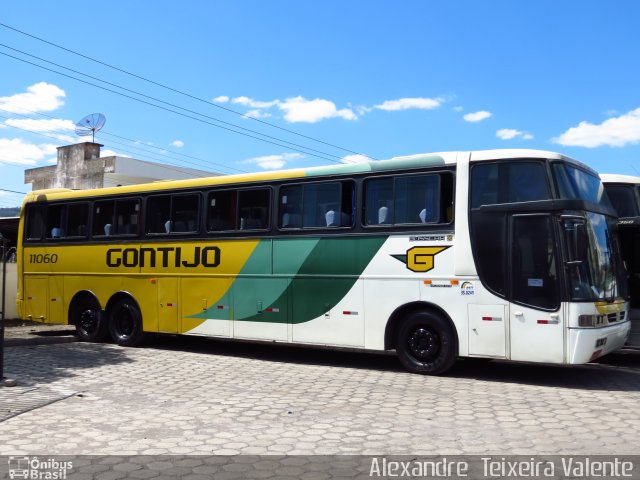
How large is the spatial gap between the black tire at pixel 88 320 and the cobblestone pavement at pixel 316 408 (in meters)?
1.86

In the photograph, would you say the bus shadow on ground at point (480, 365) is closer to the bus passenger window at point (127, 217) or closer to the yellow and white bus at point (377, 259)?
the yellow and white bus at point (377, 259)

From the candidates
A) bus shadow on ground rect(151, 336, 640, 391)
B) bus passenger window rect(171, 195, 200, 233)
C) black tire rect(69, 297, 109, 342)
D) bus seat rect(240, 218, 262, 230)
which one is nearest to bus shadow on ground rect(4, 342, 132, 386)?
black tire rect(69, 297, 109, 342)

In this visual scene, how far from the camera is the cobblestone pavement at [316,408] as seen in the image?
5668 millimetres

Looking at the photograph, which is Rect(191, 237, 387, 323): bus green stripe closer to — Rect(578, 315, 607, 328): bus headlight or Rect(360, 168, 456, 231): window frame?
Rect(360, 168, 456, 231): window frame

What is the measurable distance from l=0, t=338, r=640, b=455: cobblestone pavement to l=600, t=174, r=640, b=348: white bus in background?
93 cm

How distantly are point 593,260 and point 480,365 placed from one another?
2.92 metres

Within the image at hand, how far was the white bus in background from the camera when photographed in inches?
411

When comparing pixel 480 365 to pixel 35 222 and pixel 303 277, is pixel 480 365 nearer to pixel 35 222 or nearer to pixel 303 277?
pixel 303 277

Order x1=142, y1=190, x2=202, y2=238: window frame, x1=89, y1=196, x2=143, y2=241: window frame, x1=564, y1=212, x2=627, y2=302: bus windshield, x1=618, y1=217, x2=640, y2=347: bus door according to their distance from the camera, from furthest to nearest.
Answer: x1=89, y1=196, x2=143, y2=241: window frame
x1=142, y1=190, x2=202, y2=238: window frame
x1=618, y1=217, x2=640, y2=347: bus door
x1=564, y1=212, x2=627, y2=302: bus windshield

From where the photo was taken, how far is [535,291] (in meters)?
8.63

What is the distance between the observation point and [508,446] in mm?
5629

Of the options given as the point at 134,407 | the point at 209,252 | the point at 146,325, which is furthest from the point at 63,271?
the point at 134,407

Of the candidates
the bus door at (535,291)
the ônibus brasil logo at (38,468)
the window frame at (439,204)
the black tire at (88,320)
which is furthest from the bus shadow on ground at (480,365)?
the ônibus brasil logo at (38,468)

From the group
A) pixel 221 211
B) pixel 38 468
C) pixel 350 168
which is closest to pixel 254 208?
pixel 221 211
